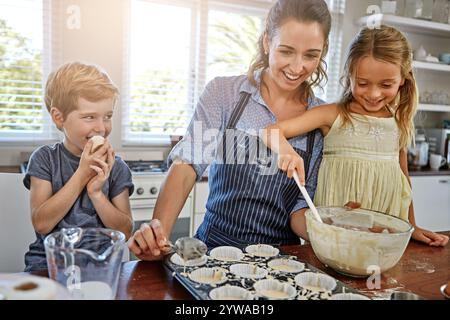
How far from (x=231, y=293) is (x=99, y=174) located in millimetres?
525

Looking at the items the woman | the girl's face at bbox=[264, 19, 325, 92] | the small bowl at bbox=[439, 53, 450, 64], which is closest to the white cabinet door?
the small bowl at bbox=[439, 53, 450, 64]

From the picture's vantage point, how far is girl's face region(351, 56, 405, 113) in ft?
3.81

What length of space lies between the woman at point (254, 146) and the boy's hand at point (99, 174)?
16 centimetres

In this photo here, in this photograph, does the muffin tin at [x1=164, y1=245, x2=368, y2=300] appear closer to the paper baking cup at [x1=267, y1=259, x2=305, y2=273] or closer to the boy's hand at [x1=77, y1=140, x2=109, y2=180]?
the paper baking cup at [x1=267, y1=259, x2=305, y2=273]

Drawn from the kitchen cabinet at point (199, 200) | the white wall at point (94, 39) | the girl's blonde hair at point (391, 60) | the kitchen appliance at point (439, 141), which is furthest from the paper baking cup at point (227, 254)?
the kitchen appliance at point (439, 141)

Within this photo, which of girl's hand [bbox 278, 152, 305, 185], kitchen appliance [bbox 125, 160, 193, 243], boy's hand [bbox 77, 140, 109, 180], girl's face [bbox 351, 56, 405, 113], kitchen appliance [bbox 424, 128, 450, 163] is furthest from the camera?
kitchen appliance [bbox 424, 128, 450, 163]

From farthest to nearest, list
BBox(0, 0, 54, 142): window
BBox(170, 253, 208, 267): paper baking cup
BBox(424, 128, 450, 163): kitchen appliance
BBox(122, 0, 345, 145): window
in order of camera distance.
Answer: BBox(424, 128, 450, 163): kitchen appliance
BBox(122, 0, 345, 145): window
BBox(0, 0, 54, 142): window
BBox(170, 253, 208, 267): paper baking cup

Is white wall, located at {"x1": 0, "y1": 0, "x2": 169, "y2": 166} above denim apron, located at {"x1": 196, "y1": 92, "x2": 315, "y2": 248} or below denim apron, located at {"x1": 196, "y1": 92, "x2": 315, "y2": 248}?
above

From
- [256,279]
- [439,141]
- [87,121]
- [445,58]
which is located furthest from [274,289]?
[445,58]

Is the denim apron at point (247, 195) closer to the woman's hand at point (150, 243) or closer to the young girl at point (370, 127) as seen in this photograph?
the young girl at point (370, 127)

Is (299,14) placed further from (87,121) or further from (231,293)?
(231,293)

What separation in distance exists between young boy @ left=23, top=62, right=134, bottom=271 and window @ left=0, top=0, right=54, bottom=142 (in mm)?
1307

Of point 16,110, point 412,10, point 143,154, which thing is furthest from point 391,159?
point 412,10
